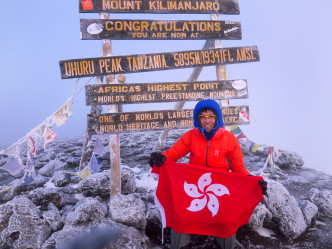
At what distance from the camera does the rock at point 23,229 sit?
11.7 feet

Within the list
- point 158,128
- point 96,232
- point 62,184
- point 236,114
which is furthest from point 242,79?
point 62,184

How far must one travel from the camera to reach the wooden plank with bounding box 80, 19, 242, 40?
466cm

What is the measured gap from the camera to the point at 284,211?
175 inches

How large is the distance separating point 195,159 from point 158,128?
Result: 166 cm

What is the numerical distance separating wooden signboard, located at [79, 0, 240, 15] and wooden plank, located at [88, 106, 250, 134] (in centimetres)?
219

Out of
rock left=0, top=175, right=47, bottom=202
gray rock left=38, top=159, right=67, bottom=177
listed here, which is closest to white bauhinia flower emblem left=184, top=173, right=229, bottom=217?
rock left=0, top=175, right=47, bottom=202

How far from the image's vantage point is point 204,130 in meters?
3.31

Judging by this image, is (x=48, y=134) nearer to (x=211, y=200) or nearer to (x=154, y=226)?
(x=154, y=226)

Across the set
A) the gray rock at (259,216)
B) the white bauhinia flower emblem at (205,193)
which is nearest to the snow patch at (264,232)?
the gray rock at (259,216)

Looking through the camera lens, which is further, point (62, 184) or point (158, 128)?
point (62, 184)

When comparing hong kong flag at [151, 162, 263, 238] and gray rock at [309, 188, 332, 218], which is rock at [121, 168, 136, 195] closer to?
hong kong flag at [151, 162, 263, 238]

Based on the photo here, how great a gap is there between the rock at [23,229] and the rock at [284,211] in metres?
4.13

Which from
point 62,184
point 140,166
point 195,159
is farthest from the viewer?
point 140,166

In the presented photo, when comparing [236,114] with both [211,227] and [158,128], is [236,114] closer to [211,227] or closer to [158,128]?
[158,128]
